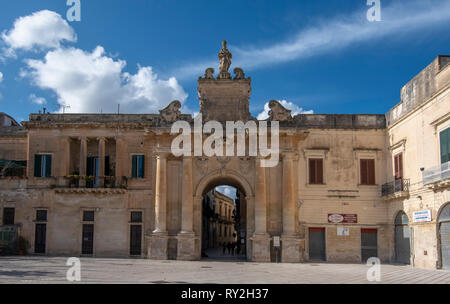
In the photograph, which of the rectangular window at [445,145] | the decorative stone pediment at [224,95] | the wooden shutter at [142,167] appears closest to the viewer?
the rectangular window at [445,145]

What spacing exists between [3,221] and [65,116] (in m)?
8.14

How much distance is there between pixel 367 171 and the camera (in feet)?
103

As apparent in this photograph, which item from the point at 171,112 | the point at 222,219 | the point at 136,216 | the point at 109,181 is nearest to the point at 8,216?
the point at 109,181

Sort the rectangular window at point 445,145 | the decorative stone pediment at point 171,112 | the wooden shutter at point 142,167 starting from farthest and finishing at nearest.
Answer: the wooden shutter at point 142,167 < the decorative stone pediment at point 171,112 < the rectangular window at point 445,145

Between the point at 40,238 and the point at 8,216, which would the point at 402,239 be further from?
the point at 8,216

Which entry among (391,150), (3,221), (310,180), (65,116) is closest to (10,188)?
(3,221)

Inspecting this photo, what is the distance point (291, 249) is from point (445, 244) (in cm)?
907

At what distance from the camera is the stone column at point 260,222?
1168 inches

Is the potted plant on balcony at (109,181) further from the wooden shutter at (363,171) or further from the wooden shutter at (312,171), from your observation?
the wooden shutter at (363,171)

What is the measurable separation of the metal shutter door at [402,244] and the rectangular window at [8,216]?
982 inches

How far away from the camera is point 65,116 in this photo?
3353cm

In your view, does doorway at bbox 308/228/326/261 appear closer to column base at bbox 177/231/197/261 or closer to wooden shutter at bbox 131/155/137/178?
column base at bbox 177/231/197/261

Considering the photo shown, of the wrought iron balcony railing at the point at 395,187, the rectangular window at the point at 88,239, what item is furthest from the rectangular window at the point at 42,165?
the wrought iron balcony railing at the point at 395,187

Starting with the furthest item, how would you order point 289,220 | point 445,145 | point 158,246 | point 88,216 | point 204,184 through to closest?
point 88,216, point 204,184, point 158,246, point 289,220, point 445,145
